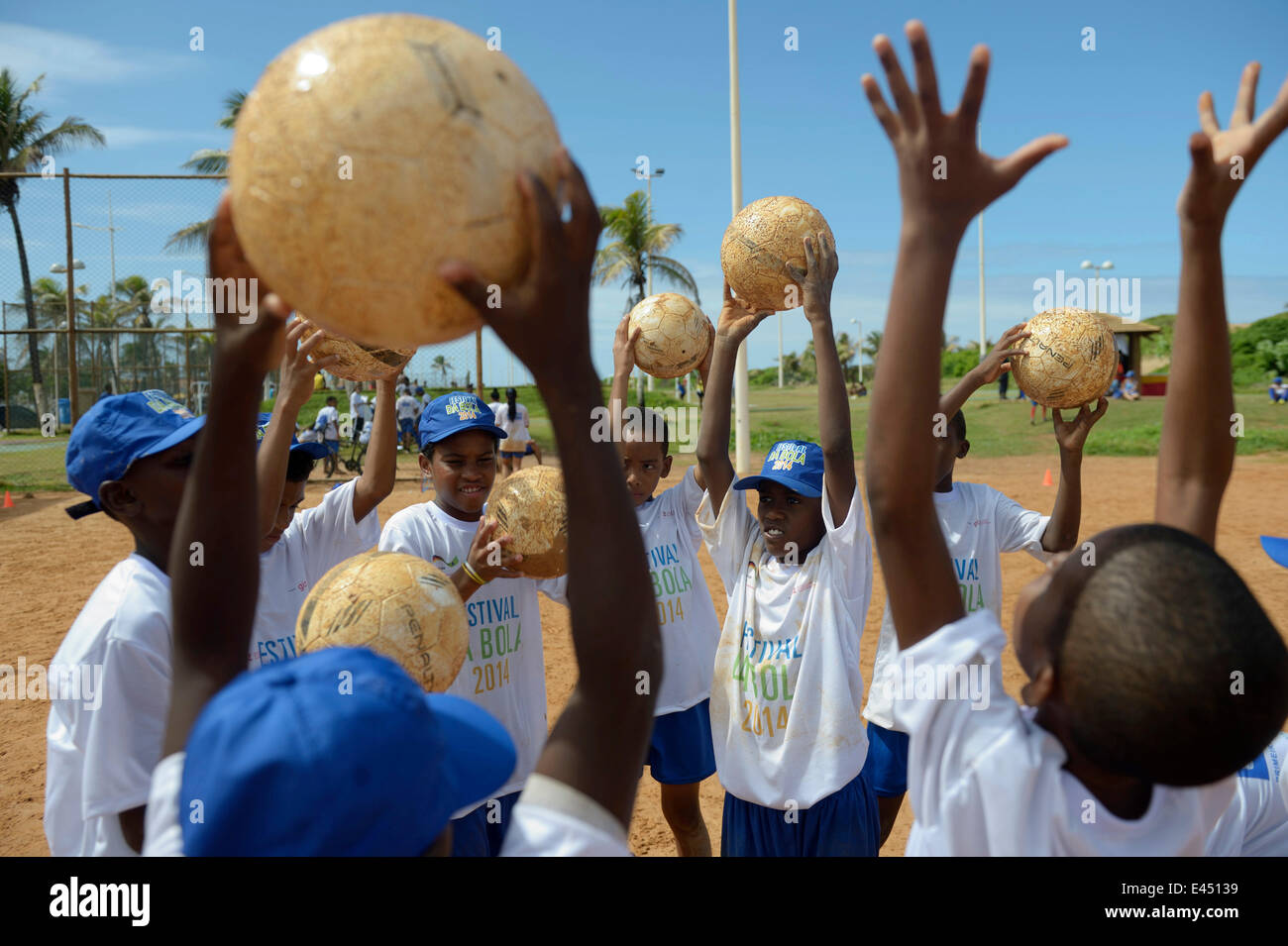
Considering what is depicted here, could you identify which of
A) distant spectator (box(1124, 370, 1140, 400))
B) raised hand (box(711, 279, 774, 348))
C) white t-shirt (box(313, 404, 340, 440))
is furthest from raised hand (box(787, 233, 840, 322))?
distant spectator (box(1124, 370, 1140, 400))

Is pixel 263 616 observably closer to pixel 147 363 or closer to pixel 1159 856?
pixel 1159 856

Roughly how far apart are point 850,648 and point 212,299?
8.96ft

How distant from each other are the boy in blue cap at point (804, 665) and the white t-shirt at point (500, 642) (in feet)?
2.65

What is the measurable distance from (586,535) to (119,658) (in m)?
1.38

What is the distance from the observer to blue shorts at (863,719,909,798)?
421 cm

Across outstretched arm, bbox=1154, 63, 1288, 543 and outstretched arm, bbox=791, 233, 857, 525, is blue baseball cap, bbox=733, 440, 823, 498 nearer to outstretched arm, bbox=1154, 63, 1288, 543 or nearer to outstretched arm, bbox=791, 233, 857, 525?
outstretched arm, bbox=791, 233, 857, 525

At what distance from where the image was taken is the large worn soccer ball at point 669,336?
4262 mm

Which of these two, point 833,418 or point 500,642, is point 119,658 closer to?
point 500,642

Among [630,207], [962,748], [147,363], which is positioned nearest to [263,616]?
[962,748]

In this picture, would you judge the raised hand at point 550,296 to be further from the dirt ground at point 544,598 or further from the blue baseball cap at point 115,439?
the dirt ground at point 544,598

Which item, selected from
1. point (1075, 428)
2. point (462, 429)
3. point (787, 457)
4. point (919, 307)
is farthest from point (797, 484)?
point (919, 307)

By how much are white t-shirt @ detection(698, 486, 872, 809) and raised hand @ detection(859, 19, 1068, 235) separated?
1917mm

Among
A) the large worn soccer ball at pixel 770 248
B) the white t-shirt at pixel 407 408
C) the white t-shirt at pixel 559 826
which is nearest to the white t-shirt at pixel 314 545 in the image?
the large worn soccer ball at pixel 770 248

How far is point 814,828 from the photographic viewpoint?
136 inches
